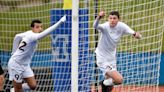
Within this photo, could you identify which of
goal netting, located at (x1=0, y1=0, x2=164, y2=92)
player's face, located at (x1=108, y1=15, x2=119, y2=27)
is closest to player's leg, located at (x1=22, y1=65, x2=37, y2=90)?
goal netting, located at (x1=0, y1=0, x2=164, y2=92)

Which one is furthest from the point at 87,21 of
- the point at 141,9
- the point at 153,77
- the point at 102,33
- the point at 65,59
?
the point at 153,77

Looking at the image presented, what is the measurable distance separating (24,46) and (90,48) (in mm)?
1618

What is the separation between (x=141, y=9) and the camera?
9516mm

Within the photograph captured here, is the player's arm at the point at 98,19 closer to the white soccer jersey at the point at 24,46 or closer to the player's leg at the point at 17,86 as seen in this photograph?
the white soccer jersey at the point at 24,46

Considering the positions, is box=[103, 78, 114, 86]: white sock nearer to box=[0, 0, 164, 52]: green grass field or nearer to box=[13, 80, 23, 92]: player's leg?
box=[0, 0, 164, 52]: green grass field

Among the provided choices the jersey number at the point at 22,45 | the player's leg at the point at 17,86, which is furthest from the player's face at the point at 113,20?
the player's leg at the point at 17,86

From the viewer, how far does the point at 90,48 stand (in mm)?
9516

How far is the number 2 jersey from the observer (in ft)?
27.3

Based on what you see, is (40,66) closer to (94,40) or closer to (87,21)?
(94,40)

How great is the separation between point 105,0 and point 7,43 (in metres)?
3.83

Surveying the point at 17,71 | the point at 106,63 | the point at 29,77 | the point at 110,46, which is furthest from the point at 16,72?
the point at 110,46

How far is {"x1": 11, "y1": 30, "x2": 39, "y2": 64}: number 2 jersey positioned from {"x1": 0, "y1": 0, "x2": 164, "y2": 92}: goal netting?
66cm

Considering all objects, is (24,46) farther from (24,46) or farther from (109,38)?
(109,38)

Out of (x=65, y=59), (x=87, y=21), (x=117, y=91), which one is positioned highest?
(x=87, y=21)
